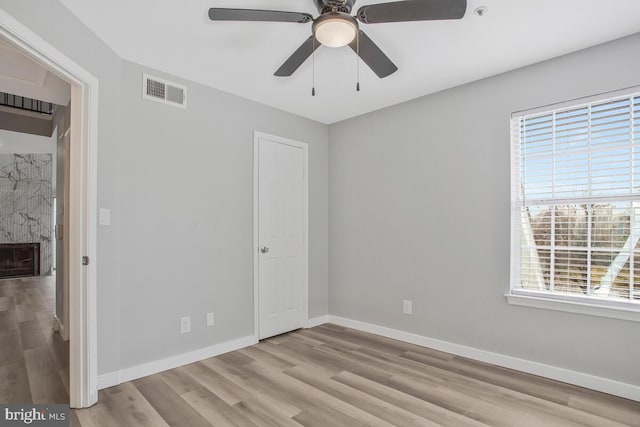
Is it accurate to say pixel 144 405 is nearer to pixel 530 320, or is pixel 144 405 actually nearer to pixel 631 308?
pixel 530 320

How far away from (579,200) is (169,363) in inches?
139

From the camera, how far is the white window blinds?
8.05 feet

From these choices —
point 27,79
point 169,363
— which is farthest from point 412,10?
point 27,79

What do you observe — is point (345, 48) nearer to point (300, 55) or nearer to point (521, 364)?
point (300, 55)

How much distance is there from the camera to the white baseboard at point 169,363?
2.59m

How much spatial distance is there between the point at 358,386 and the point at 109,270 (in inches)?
80.6

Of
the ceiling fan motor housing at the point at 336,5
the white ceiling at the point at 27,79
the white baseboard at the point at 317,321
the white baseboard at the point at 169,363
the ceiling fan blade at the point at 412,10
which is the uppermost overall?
the white ceiling at the point at 27,79

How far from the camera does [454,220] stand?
3.30 m

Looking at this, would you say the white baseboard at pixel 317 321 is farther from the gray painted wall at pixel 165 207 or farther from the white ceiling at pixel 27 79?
the white ceiling at pixel 27 79

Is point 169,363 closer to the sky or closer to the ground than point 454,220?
closer to the ground

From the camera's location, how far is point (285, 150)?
400 centimetres

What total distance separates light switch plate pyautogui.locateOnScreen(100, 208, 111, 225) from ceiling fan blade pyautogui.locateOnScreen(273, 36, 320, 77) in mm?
1596

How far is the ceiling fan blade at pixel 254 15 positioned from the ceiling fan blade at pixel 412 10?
333mm

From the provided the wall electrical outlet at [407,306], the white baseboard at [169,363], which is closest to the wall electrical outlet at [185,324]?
the white baseboard at [169,363]
